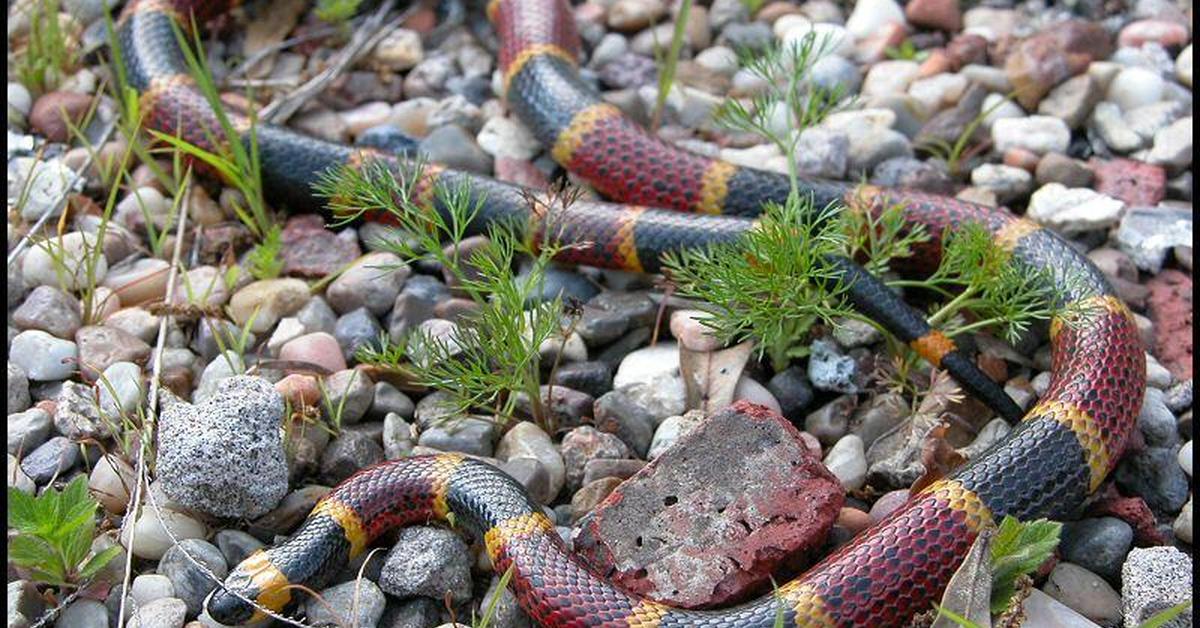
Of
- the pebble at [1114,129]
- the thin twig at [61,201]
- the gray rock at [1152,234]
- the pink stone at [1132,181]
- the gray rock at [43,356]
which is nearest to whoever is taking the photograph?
the gray rock at [43,356]

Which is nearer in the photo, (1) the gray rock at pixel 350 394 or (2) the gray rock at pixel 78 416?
(2) the gray rock at pixel 78 416

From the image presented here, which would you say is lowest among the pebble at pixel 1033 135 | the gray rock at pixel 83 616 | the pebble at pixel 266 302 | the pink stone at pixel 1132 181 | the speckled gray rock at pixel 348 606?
the speckled gray rock at pixel 348 606

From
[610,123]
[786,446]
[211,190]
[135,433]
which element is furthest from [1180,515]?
[211,190]

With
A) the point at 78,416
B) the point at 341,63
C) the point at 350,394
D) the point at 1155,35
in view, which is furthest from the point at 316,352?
the point at 1155,35

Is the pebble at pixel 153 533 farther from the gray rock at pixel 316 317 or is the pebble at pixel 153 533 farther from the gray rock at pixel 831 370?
the gray rock at pixel 831 370

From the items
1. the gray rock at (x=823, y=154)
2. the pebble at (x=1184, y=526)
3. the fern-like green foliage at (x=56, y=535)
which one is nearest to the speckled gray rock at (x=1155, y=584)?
the pebble at (x=1184, y=526)

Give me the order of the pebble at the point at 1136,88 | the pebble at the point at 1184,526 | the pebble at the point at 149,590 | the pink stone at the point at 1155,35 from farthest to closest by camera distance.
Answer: the pink stone at the point at 1155,35
the pebble at the point at 1136,88
the pebble at the point at 1184,526
the pebble at the point at 149,590

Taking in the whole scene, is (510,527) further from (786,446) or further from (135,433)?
(135,433)

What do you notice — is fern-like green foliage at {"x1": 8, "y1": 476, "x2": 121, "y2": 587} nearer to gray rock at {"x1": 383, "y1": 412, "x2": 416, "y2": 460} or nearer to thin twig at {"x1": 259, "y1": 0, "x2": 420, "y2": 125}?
gray rock at {"x1": 383, "y1": 412, "x2": 416, "y2": 460}
